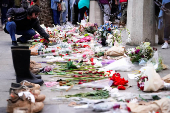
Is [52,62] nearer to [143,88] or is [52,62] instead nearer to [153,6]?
[143,88]

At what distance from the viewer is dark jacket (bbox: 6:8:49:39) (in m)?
7.62

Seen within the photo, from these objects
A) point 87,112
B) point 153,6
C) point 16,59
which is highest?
point 153,6

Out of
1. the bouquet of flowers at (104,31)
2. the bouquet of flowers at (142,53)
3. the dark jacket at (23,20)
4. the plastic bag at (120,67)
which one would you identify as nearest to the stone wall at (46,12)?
the dark jacket at (23,20)

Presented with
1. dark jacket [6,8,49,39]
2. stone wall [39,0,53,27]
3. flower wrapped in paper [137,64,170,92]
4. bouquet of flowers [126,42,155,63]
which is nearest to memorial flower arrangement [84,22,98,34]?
dark jacket [6,8,49,39]

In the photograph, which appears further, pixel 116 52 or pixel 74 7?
pixel 74 7

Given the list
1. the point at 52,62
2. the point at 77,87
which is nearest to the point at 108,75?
the point at 77,87

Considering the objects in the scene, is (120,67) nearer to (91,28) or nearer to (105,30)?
(105,30)

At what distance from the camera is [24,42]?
28.6ft

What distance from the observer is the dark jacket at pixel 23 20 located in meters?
7.62

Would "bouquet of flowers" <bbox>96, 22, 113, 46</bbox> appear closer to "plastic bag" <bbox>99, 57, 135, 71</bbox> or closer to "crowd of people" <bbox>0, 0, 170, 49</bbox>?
"crowd of people" <bbox>0, 0, 170, 49</bbox>

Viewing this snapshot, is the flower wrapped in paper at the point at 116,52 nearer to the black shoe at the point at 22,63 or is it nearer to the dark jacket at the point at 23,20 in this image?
the dark jacket at the point at 23,20

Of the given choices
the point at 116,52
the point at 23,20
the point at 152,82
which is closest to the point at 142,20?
the point at 116,52

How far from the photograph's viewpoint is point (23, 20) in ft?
25.8

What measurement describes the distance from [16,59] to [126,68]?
7.07ft
